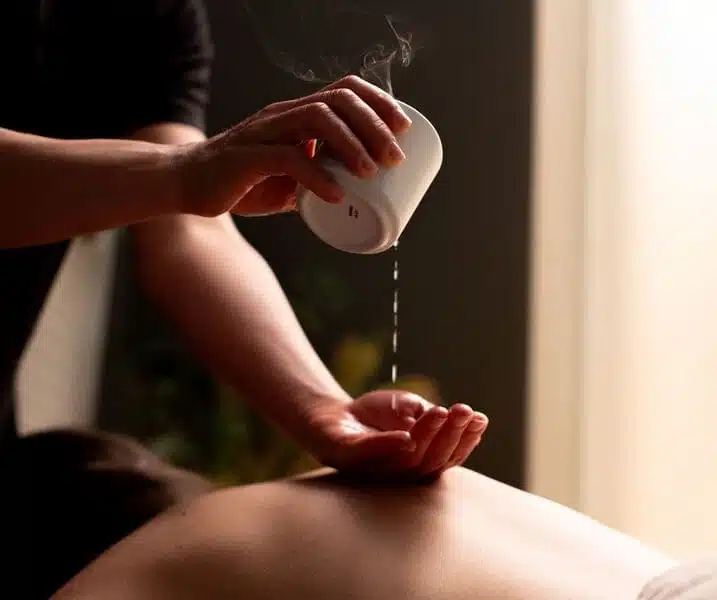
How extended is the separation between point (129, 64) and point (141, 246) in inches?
8.2

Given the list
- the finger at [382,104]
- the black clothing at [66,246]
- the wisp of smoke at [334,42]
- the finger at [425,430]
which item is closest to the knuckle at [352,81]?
the finger at [382,104]

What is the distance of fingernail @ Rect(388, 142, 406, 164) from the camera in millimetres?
582

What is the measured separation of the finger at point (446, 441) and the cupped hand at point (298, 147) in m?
0.21

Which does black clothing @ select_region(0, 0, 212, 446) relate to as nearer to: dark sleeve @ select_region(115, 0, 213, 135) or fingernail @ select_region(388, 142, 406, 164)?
dark sleeve @ select_region(115, 0, 213, 135)

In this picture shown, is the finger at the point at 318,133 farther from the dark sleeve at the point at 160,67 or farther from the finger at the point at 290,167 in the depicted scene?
the dark sleeve at the point at 160,67

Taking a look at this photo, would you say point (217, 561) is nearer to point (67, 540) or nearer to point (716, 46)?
point (67, 540)

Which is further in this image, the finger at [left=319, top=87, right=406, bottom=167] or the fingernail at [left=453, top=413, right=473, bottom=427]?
the fingernail at [left=453, top=413, right=473, bottom=427]

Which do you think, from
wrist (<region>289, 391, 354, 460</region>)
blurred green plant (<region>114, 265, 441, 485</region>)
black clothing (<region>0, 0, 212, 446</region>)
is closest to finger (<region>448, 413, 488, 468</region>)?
wrist (<region>289, 391, 354, 460</region>)

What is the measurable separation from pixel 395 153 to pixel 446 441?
25cm

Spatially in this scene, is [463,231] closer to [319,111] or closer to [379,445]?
[379,445]

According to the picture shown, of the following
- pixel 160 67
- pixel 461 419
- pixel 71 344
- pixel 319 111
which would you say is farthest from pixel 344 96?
pixel 71 344

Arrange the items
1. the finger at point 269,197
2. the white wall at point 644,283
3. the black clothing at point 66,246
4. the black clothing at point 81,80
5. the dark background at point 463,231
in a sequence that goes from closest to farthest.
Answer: the finger at point 269,197
the black clothing at point 66,246
the black clothing at point 81,80
the white wall at point 644,283
the dark background at point 463,231

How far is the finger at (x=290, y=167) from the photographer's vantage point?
1.91 feet

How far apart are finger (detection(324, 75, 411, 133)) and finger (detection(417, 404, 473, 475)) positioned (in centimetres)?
22
